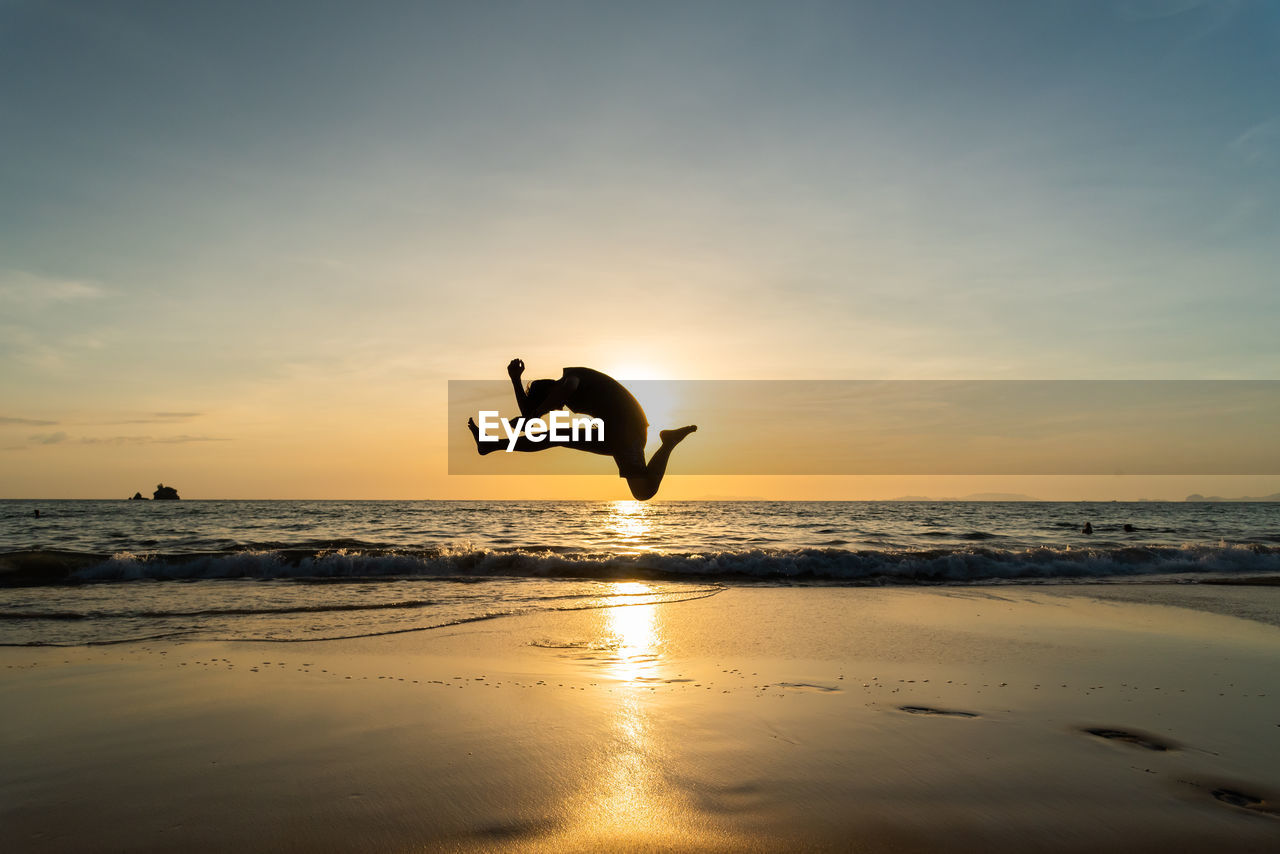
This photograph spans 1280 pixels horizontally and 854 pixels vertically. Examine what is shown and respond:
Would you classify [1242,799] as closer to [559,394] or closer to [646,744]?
[646,744]

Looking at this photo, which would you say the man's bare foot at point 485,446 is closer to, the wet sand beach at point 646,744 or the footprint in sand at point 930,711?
the wet sand beach at point 646,744

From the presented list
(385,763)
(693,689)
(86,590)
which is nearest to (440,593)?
(86,590)

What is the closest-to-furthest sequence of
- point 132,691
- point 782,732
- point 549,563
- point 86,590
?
point 782,732
point 132,691
point 86,590
point 549,563

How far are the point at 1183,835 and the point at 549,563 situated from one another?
1595 centimetres

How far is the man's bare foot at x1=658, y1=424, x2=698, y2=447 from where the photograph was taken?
345 centimetres

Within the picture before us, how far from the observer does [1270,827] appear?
4289 millimetres

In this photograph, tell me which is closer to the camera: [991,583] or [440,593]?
[440,593]

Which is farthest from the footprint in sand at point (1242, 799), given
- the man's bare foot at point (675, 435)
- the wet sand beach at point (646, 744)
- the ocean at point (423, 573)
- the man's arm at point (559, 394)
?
the ocean at point (423, 573)

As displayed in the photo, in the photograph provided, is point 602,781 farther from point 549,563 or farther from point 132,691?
point 549,563

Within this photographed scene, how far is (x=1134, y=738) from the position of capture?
5.84 meters

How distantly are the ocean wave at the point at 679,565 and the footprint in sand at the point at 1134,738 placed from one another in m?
11.8

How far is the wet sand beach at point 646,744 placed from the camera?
13.9ft

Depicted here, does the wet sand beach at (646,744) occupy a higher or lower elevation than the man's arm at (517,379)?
lower

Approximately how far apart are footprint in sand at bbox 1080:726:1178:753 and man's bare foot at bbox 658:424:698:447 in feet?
15.7
